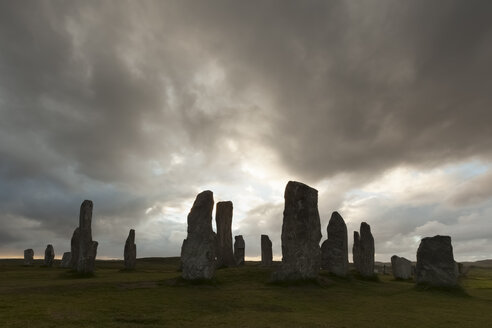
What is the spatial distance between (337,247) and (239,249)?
55.6ft

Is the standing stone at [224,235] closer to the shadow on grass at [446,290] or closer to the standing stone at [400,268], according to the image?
the standing stone at [400,268]

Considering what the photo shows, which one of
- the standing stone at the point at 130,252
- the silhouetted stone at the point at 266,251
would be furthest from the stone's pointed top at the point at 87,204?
the silhouetted stone at the point at 266,251

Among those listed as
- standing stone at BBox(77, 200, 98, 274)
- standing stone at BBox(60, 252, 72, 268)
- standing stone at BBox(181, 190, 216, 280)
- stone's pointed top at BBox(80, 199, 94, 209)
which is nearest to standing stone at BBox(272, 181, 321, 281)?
standing stone at BBox(181, 190, 216, 280)

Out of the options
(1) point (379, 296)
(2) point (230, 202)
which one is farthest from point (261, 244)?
(1) point (379, 296)

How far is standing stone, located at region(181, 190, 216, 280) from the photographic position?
24875mm

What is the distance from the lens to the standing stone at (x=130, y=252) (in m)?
43.5

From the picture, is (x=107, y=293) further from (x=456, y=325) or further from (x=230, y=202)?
(x=230, y=202)

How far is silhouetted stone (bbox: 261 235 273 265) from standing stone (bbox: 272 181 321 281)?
22314mm

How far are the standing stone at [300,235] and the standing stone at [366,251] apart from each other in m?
11.3

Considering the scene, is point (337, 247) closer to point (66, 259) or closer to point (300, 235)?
point (300, 235)

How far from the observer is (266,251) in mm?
48406

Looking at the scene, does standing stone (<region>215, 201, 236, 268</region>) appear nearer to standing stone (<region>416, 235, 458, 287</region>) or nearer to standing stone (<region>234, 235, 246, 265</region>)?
standing stone (<region>234, 235, 246, 265</region>)

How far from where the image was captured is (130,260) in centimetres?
4353

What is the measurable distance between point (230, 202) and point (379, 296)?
20338 mm
